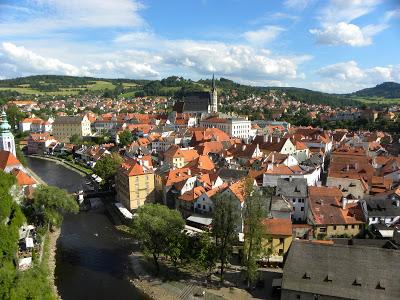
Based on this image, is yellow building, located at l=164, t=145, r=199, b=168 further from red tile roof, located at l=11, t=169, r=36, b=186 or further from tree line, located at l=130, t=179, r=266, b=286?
tree line, located at l=130, t=179, r=266, b=286

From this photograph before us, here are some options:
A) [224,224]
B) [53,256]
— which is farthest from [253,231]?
[53,256]

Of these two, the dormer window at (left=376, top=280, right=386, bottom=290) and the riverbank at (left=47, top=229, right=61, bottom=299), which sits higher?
the dormer window at (left=376, top=280, right=386, bottom=290)

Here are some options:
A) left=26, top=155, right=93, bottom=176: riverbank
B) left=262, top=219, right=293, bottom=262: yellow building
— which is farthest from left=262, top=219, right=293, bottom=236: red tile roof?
left=26, top=155, right=93, bottom=176: riverbank

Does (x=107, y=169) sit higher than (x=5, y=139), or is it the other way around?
(x=5, y=139)

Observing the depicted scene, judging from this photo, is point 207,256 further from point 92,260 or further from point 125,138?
point 125,138

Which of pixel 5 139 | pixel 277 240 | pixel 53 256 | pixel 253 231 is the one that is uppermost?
pixel 5 139

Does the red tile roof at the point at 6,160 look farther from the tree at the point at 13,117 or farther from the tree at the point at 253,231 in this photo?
the tree at the point at 13,117
